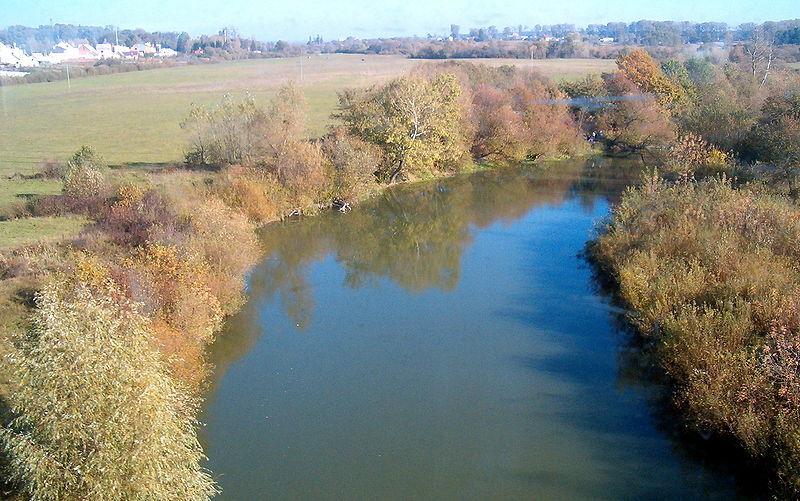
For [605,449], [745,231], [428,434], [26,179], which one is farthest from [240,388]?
[26,179]

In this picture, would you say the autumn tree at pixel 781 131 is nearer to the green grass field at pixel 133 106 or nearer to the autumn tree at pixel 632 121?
the autumn tree at pixel 632 121

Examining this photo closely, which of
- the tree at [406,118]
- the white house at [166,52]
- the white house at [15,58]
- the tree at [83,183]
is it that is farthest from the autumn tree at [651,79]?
the white house at [166,52]

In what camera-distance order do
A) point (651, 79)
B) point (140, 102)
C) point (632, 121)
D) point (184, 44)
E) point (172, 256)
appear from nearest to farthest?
point (172, 256) → point (632, 121) → point (651, 79) → point (140, 102) → point (184, 44)

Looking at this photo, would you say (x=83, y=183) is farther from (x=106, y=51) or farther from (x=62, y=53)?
(x=106, y=51)

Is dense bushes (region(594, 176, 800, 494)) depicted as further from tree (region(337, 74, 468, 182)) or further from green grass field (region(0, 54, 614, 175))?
green grass field (region(0, 54, 614, 175))

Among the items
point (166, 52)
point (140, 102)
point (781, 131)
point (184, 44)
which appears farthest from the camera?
point (184, 44)

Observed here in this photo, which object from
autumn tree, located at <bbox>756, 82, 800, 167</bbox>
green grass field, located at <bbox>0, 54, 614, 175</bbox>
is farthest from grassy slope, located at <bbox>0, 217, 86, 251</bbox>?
autumn tree, located at <bbox>756, 82, 800, 167</bbox>

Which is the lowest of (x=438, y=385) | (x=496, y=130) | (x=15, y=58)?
(x=438, y=385)

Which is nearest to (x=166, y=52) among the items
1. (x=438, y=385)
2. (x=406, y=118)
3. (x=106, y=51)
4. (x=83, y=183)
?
(x=106, y=51)
